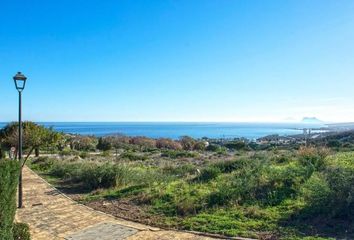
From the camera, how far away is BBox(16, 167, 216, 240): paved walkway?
630cm

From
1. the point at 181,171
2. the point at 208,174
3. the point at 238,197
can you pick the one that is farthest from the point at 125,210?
the point at 181,171

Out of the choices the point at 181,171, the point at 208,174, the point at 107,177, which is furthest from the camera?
the point at 181,171

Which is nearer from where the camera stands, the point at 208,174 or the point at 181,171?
the point at 208,174

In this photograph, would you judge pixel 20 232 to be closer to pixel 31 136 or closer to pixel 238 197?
pixel 238 197

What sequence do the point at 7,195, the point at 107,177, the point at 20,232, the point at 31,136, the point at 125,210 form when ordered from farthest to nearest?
the point at 31,136 → the point at 107,177 → the point at 125,210 → the point at 20,232 → the point at 7,195

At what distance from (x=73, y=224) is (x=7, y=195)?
9.22ft

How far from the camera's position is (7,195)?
182 inches

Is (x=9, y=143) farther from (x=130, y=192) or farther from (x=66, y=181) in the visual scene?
(x=130, y=192)

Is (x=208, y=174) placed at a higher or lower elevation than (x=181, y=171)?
higher

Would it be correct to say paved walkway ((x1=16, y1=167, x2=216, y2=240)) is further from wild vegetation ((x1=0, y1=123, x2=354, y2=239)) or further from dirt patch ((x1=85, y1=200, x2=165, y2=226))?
wild vegetation ((x1=0, y1=123, x2=354, y2=239))

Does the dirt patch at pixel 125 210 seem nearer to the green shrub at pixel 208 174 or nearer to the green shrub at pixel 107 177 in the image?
the green shrub at pixel 107 177

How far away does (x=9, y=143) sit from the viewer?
19.8 metres

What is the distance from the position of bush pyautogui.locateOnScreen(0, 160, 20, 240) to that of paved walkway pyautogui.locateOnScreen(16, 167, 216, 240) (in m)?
1.74

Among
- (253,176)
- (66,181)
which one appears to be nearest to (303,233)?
(253,176)
